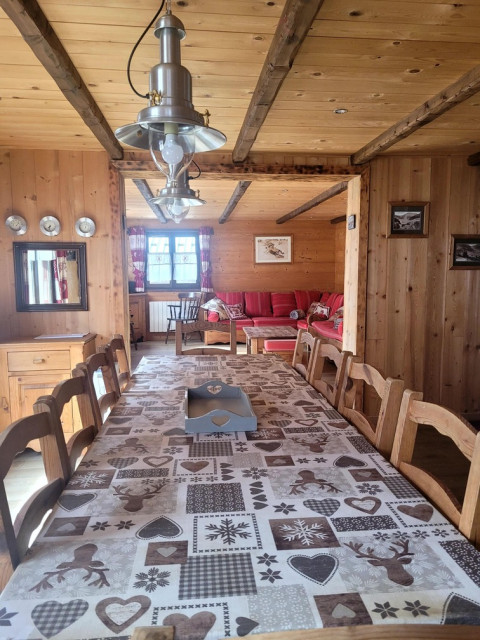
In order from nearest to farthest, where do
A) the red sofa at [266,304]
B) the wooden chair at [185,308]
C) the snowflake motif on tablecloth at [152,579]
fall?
the snowflake motif on tablecloth at [152,579] < the red sofa at [266,304] < the wooden chair at [185,308]

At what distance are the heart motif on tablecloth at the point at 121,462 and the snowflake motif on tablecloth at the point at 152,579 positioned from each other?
1.57ft

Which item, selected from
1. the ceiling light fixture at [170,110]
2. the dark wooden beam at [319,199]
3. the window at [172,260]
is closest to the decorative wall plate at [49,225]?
the ceiling light fixture at [170,110]

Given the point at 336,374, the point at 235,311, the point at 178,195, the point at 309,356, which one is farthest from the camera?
the point at 235,311

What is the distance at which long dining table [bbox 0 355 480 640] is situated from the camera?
2.34 feet

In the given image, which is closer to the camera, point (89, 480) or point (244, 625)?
point (244, 625)

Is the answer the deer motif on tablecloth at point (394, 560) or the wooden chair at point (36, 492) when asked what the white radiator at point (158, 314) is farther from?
the deer motif on tablecloth at point (394, 560)

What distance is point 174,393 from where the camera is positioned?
202 cm

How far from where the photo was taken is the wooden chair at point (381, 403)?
1.40 metres

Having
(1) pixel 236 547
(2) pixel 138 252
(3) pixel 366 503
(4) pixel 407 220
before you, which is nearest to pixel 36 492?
(1) pixel 236 547

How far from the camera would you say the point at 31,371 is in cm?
321

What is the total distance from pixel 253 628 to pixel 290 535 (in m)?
0.26

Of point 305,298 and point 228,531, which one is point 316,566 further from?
point 305,298

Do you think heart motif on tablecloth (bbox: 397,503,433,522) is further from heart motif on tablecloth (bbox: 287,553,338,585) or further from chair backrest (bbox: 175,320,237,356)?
chair backrest (bbox: 175,320,237,356)

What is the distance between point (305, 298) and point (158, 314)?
280 centimetres
